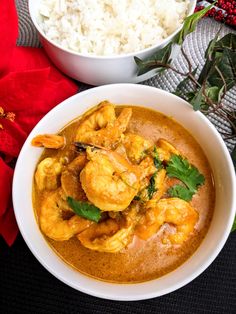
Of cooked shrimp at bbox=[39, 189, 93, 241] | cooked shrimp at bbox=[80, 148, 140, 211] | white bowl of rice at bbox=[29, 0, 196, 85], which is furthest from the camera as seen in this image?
white bowl of rice at bbox=[29, 0, 196, 85]

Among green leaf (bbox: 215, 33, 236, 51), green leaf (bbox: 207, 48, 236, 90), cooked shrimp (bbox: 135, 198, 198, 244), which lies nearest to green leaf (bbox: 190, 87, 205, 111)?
green leaf (bbox: 207, 48, 236, 90)

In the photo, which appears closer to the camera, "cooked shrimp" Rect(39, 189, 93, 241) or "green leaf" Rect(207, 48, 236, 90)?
"cooked shrimp" Rect(39, 189, 93, 241)

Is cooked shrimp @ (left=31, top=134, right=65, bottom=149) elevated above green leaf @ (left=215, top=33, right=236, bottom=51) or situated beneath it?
situated beneath

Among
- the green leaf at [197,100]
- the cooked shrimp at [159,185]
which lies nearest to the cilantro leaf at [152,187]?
the cooked shrimp at [159,185]

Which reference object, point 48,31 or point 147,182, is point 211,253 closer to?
point 147,182

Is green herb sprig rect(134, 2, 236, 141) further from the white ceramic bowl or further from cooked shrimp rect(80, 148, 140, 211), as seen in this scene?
cooked shrimp rect(80, 148, 140, 211)

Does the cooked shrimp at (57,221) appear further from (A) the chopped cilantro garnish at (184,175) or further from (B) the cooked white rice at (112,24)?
(B) the cooked white rice at (112,24)
